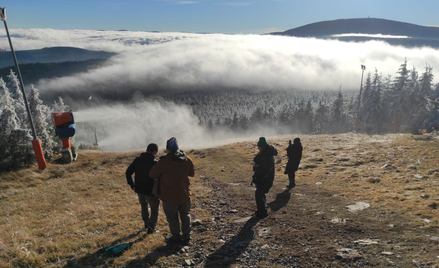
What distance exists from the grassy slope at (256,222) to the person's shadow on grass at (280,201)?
4 cm

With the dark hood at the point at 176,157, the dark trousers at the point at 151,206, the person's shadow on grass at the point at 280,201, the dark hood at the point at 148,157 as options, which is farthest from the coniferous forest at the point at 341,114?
the person's shadow on grass at the point at 280,201

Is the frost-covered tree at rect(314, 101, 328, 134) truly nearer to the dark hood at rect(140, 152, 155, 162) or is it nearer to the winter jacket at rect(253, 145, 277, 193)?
the winter jacket at rect(253, 145, 277, 193)

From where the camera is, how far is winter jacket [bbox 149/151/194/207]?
6020mm

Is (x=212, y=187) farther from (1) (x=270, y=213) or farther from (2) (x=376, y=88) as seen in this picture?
(2) (x=376, y=88)

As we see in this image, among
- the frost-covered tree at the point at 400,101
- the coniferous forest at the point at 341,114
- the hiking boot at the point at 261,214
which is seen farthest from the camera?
the frost-covered tree at the point at 400,101

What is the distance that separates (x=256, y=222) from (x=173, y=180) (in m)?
3.63

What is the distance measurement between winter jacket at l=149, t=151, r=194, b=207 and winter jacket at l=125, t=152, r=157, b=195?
36.3 inches

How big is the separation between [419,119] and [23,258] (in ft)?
196

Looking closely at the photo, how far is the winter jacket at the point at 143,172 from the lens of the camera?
7039 millimetres

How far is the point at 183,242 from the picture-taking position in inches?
264

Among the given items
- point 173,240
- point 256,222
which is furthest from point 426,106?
point 173,240

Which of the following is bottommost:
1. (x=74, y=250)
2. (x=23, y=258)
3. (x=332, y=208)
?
(x=332, y=208)

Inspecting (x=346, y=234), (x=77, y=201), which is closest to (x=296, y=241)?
(x=346, y=234)

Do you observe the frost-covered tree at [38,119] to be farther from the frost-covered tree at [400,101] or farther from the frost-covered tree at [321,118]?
the frost-covered tree at [321,118]
